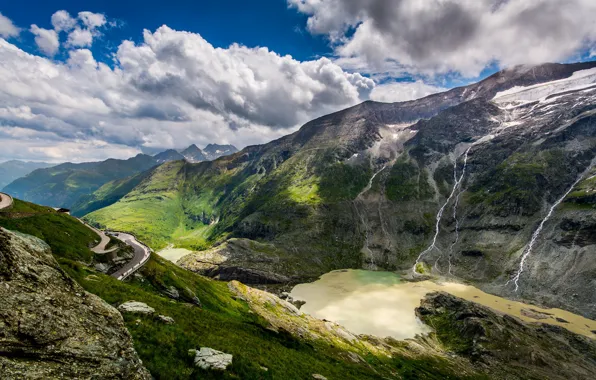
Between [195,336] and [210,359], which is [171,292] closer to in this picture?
[195,336]

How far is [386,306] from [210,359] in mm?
146507

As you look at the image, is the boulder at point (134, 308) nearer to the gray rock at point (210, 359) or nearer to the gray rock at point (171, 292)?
the gray rock at point (210, 359)

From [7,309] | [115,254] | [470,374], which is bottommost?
[470,374]

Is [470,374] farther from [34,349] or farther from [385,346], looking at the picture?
[34,349]

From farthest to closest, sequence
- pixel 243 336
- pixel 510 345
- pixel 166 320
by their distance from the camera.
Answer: pixel 510 345, pixel 243 336, pixel 166 320

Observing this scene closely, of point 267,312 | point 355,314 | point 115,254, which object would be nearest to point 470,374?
point 267,312

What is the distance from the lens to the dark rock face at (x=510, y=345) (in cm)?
8588

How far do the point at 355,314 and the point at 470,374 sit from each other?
6781 cm

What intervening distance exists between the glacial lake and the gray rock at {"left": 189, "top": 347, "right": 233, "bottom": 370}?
107 meters

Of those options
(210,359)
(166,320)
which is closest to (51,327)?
(210,359)

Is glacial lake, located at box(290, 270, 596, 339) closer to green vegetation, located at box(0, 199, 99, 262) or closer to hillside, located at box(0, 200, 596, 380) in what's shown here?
hillside, located at box(0, 200, 596, 380)

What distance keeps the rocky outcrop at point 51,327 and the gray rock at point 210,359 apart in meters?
9.66

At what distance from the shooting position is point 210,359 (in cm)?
2583

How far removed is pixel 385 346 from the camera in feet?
283
